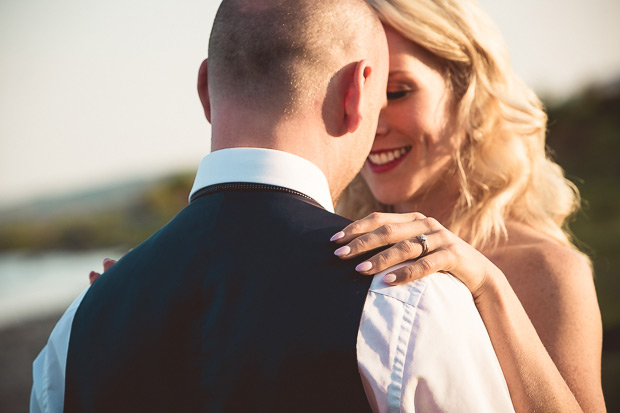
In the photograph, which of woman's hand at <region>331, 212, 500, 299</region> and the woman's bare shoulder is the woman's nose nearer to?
the woman's bare shoulder

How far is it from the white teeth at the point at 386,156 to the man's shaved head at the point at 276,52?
1246mm

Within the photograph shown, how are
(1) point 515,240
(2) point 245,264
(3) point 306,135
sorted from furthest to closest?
(1) point 515,240
(3) point 306,135
(2) point 245,264

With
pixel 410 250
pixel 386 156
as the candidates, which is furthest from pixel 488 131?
pixel 410 250

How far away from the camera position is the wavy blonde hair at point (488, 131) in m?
2.86

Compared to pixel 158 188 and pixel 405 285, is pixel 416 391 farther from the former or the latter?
pixel 158 188

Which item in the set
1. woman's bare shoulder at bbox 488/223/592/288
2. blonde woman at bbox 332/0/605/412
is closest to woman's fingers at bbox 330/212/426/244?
blonde woman at bbox 332/0/605/412

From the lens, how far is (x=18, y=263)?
80.4ft

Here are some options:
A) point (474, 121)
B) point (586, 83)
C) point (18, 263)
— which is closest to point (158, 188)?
point (18, 263)

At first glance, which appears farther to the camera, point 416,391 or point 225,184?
point 225,184

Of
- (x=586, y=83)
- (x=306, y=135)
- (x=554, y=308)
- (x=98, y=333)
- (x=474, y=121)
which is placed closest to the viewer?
(x=98, y=333)

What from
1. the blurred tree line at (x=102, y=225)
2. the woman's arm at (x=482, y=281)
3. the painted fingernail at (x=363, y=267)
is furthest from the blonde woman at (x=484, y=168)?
the blurred tree line at (x=102, y=225)

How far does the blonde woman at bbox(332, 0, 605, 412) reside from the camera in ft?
7.93

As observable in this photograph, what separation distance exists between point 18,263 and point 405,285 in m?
26.2

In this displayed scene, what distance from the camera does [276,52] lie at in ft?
5.52
